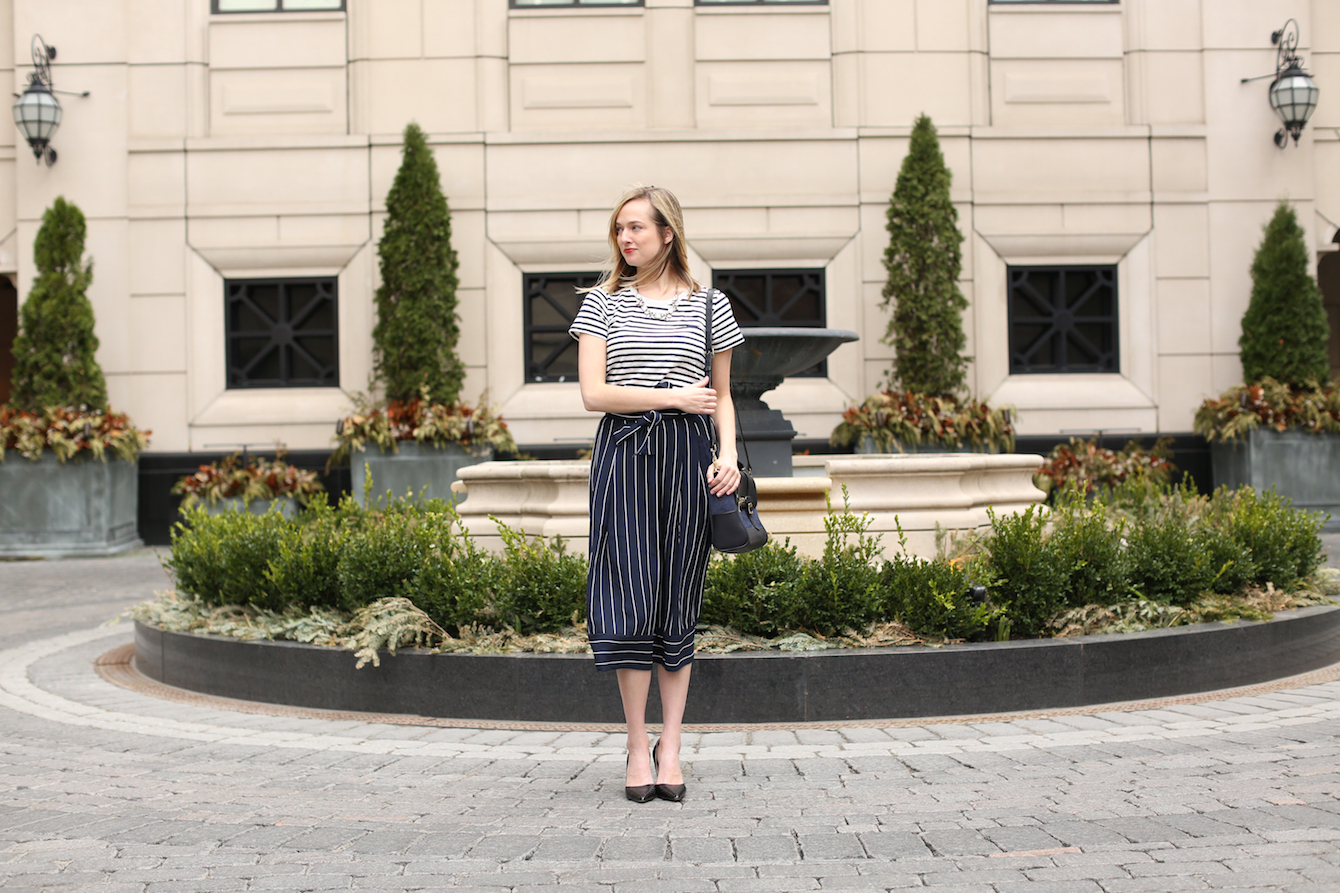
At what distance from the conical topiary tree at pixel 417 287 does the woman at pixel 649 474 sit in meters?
9.68

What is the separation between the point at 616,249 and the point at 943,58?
11473 mm

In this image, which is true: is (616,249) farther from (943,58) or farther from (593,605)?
(943,58)

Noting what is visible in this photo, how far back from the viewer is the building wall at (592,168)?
14.1 meters

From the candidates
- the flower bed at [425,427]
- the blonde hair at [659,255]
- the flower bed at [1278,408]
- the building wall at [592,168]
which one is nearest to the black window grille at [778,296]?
the building wall at [592,168]

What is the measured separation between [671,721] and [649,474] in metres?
0.84

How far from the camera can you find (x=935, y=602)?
523 centimetres

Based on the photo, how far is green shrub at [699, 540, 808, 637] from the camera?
524 centimetres

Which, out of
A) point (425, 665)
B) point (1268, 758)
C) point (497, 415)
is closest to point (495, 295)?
point (497, 415)

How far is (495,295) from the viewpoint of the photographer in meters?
14.1

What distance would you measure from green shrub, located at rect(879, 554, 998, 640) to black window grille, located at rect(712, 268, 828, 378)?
29.4 ft

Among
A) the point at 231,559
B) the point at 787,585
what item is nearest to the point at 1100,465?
the point at 787,585

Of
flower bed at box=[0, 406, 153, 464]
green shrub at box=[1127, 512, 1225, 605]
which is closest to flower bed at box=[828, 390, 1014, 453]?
green shrub at box=[1127, 512, 1225, 605]

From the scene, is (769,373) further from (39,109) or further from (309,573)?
(39,109)

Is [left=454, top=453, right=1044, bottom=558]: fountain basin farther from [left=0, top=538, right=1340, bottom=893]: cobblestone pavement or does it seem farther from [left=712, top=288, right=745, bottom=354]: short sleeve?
[left=712, top=288, right=745, bottom=354]: short sleeve
